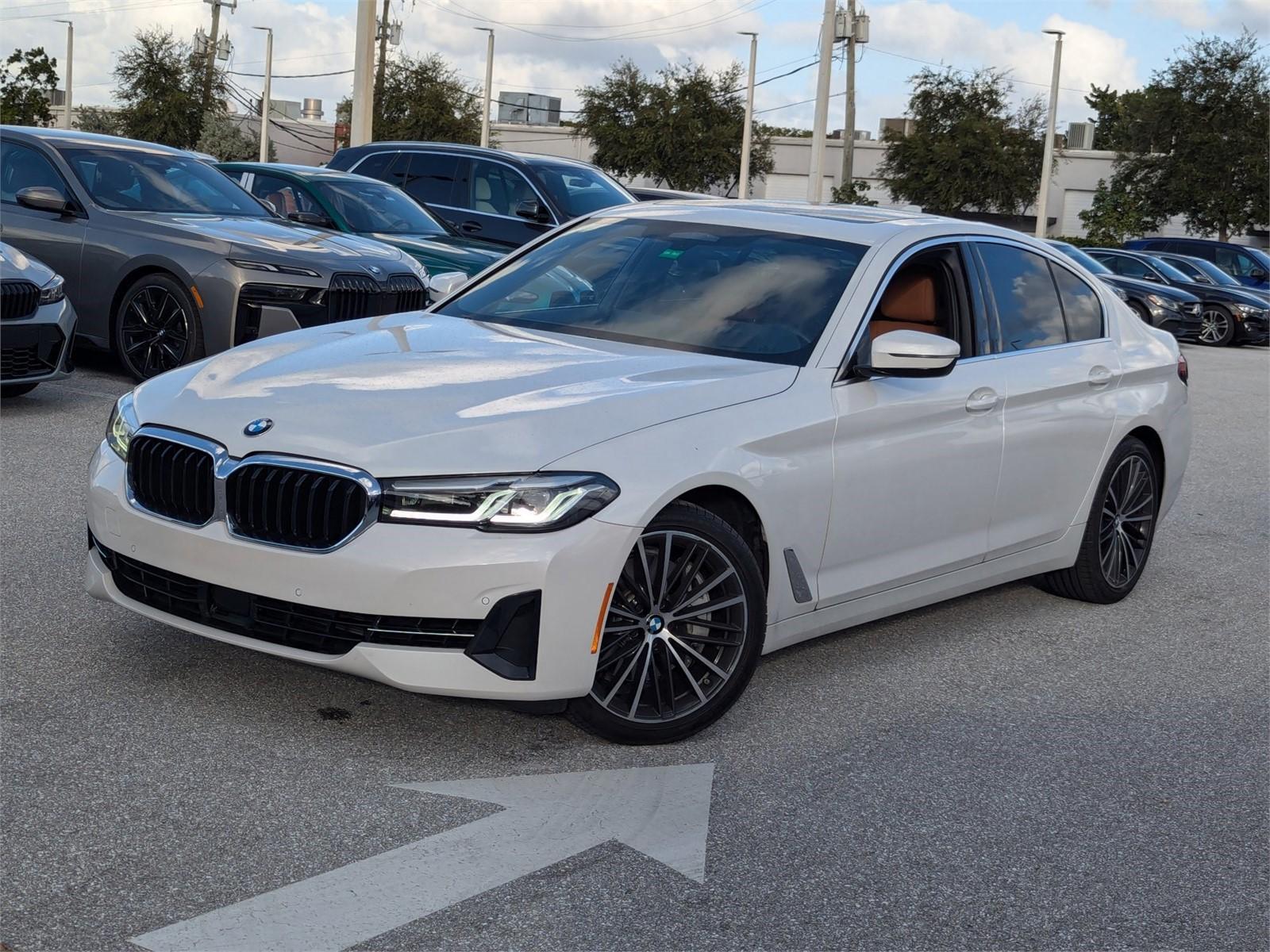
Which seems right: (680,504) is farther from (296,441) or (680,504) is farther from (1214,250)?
(1214,250)

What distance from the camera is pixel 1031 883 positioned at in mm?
3816

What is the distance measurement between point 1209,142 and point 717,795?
47.9 m

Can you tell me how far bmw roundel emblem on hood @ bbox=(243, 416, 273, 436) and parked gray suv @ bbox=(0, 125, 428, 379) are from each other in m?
6.13

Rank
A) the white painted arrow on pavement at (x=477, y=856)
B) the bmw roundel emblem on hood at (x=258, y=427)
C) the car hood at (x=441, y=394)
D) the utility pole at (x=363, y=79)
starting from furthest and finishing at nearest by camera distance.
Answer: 1. the utility pole at (x=363, y=79)
2. the bmw roundel emblem on hood at (x=258, y=427)
3. the car hood at (x=441, y=394)
4. the white painted arrow on pavement at (x=477, y=856)

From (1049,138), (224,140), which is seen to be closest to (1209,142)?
(1049,138)

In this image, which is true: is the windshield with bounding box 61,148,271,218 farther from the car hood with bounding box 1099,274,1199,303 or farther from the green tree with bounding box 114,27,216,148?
the green tree with bounding box 114,27,216,148

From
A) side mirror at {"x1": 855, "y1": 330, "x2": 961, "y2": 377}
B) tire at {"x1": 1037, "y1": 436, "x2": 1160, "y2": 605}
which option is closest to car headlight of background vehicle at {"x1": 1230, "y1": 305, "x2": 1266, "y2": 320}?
tire at {"x1": 1037, "y1": 436, "x2": 1160, "y2": 605}

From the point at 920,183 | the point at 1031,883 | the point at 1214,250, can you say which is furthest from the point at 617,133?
the point at 1031,883

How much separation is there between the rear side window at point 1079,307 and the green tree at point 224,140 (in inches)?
2299

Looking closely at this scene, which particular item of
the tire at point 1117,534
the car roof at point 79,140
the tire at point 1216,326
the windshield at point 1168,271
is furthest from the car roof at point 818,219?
the windshield at point 1168,271

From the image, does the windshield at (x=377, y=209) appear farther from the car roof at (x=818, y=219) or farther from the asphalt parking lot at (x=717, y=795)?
the asphalt parking lot at (x=717, y=795)

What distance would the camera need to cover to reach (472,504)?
4133mm

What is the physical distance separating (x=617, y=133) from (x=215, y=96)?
17.1m

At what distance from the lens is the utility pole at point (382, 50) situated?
196 feet
